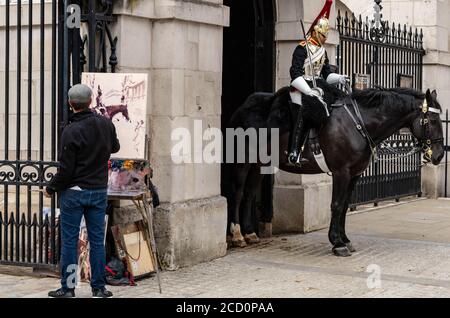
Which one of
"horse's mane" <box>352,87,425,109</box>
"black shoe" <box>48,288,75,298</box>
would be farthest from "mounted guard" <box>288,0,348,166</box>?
"black shoe" <box>48,288,75,298</box>

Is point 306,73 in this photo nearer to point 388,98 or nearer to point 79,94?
point 388,98

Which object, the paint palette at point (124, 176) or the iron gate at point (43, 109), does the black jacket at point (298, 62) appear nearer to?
the iron gate at point (43, 109)

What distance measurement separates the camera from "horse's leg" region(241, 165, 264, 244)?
34.8ft

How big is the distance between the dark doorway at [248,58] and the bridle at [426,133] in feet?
8.19

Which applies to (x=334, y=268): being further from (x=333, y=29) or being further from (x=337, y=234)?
(x=333, y=29)

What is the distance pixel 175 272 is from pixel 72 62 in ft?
8.18

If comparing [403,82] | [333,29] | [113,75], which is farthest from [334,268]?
[403,82]

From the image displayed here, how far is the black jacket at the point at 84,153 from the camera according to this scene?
6875 mm

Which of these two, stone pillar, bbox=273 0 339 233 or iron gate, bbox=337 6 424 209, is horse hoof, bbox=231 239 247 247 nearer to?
stone pillar, bbox=273 0 339 233

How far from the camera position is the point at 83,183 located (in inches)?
274

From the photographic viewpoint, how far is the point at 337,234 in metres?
9.69

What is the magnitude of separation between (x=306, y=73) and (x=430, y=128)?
1670 mm

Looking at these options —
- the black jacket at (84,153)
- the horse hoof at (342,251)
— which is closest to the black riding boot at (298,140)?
the horse hoof at (342,251)

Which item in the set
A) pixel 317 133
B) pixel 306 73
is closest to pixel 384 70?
pixel 306 73
